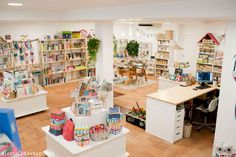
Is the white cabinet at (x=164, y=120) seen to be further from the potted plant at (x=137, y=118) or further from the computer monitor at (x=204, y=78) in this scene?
the computer monitor at (x=204, y=78)

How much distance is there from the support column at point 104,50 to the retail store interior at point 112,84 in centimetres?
Result: 3

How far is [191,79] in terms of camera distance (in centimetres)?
671

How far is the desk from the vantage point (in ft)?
16.2

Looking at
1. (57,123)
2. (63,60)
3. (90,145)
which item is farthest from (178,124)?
(63,60)

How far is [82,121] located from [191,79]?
4.12 metres

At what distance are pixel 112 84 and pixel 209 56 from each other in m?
5.07

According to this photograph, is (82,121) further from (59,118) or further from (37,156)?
(37,156)

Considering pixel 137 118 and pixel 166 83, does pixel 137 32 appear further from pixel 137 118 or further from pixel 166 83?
pixel 137 118

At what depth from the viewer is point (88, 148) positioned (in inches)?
138

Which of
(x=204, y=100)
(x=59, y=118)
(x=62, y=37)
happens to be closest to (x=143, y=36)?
(x=62, y=37)

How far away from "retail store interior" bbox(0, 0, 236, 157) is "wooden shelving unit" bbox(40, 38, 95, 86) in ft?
0.14

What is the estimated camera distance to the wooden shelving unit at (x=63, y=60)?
9414 mm

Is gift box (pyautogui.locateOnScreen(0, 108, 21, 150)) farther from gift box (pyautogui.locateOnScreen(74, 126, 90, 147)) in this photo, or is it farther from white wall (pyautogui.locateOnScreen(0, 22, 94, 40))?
white wall (pyautogui.locateOnScreen(0, 22, 94, 40))

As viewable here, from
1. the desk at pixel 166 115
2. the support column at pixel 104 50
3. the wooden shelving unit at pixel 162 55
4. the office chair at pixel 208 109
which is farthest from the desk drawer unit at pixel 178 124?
the wooden shelving unit at pixel 162 55
